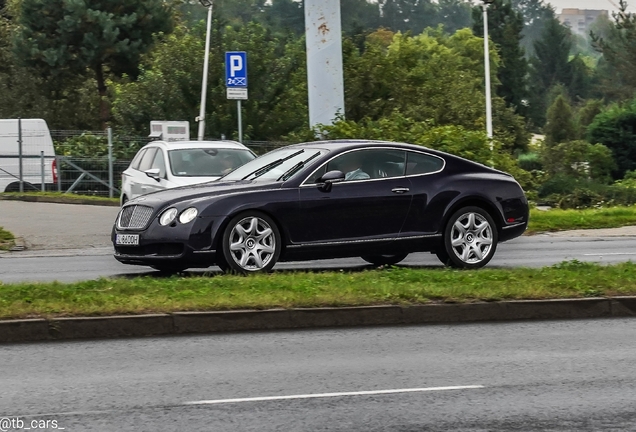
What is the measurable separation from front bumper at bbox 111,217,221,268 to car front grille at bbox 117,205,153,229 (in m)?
0.12

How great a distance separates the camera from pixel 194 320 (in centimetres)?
1008

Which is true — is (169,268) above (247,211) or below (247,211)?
below

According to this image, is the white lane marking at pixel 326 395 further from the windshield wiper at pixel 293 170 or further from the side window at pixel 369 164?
the side window at pixel 369 164

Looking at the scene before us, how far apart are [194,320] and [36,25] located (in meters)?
49.7

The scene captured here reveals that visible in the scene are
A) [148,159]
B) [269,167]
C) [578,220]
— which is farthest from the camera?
[578,220]

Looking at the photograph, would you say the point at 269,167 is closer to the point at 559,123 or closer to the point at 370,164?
the point at 370,164

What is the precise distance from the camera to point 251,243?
1331 cm

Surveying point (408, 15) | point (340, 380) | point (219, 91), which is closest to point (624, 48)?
point (219, 91)

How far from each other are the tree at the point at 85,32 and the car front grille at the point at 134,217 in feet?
141

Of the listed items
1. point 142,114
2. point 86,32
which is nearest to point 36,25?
point 86,32

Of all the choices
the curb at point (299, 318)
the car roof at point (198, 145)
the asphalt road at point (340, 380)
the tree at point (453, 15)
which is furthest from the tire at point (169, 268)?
the tree at point (453, 15)

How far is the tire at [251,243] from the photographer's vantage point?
43.3 feet

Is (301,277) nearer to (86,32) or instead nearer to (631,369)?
(631,369)

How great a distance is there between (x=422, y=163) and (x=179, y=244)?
3.07 metres
